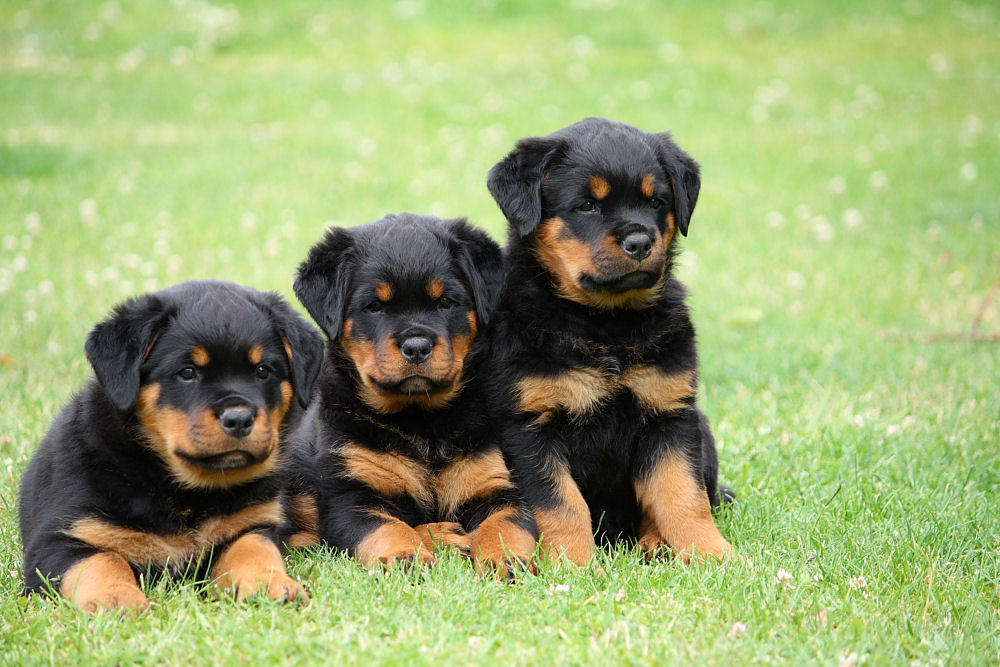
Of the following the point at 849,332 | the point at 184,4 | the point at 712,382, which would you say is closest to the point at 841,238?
the point at 849,332

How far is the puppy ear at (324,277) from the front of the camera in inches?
138

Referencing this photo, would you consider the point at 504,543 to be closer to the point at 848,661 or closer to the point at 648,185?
the point at 848,661

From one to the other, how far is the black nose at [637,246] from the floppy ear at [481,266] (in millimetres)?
474

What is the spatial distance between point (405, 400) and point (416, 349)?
34 centimetres

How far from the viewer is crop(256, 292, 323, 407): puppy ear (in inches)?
126

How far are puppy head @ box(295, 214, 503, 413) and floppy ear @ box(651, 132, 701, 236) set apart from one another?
641 mm

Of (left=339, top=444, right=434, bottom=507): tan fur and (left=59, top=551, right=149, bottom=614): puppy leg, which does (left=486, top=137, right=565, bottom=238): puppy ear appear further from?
(left=59, top=551, right=149, bottom=614): puppy leg

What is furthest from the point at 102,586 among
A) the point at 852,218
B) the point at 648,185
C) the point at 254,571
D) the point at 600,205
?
the point at 852,218

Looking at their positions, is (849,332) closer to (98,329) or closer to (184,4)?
(98,329)

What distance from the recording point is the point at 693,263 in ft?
24.6

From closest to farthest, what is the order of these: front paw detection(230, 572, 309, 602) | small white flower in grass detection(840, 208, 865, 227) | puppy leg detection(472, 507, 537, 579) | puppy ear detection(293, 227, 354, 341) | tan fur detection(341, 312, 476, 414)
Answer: front paw detection(230, 572, 309, 602), puppy leg detection(472, 507, 537, 579), tan fur detection(341, 312, 476, 414), puppy ear detection(293, 227, 354, 341), small white flower in grass detection(840, 208, 865, 227)

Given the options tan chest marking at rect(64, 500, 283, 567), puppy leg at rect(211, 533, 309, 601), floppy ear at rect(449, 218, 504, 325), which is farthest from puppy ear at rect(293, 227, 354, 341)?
puppy leg at rect(211, 533, 309, 601)

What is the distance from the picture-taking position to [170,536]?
10.2 ft

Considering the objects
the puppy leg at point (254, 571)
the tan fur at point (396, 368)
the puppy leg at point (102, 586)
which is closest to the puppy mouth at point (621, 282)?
the tan fur at point (396, 368)
